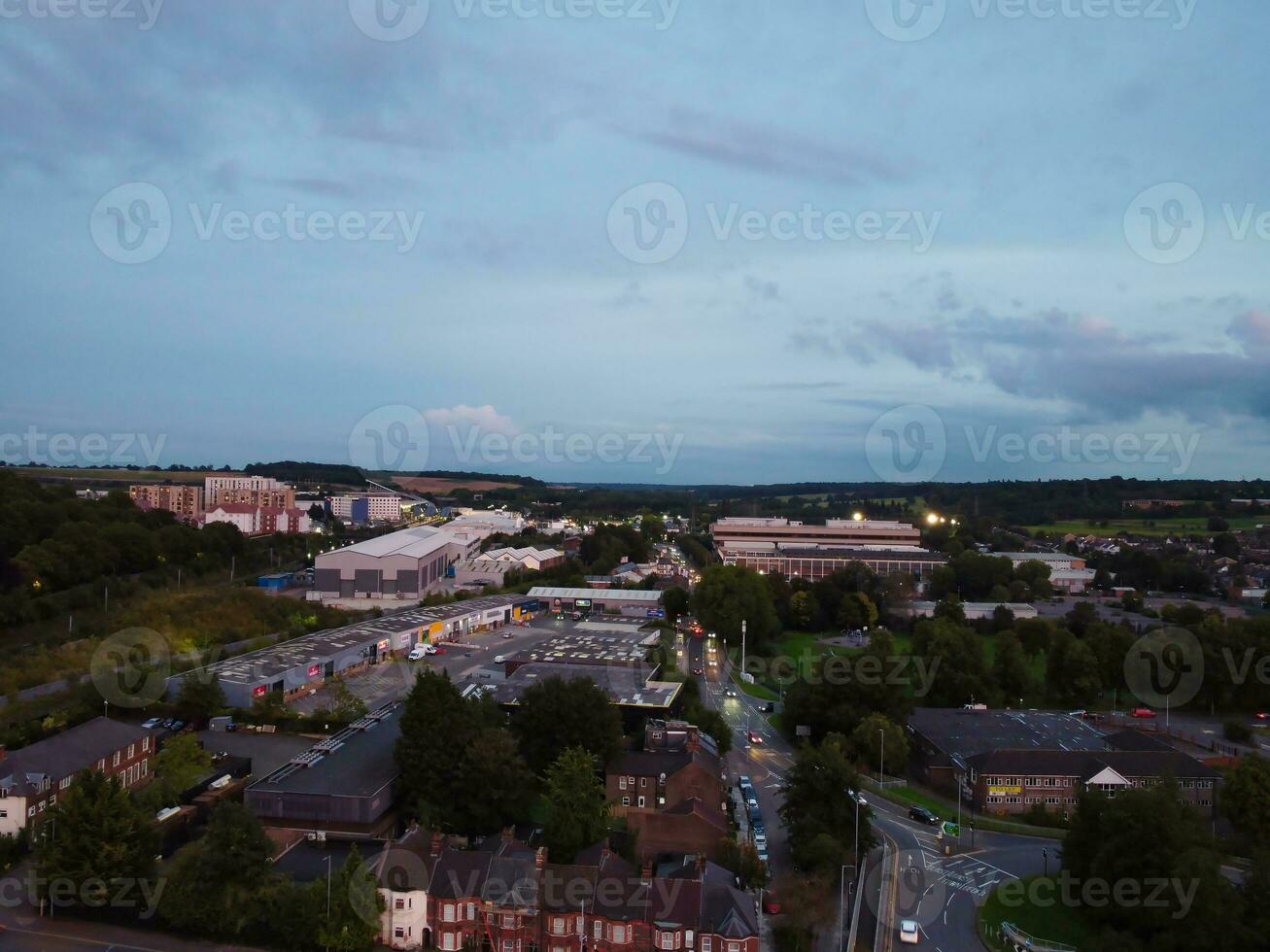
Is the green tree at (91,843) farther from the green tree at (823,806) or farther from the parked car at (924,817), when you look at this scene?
the parked car at (924,817)

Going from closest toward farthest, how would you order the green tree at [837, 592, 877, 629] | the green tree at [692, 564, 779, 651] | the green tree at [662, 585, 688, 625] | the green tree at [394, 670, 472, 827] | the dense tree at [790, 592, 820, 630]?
the green tree at [394, 670, 472, 827] → the green tree at [692, 564, 779, 651] → the green tree at [837, 592, 877, 629] → the dense tree at [790, 592, 820, 630] → the green tree at [662, 585, 688, 625]

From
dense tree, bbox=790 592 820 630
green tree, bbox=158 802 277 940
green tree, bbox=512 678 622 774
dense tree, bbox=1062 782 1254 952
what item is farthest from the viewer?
dense tree, bbox=790 592 820 630

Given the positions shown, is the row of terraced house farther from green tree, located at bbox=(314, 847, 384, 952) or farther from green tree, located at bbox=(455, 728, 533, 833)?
green tree, located at bbox=(455, 728, 533, 833)

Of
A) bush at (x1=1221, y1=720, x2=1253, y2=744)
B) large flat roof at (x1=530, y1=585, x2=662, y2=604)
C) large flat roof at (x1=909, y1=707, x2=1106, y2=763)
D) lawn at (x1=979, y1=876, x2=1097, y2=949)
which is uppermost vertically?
large flat roof at (x1=530, y1=585, x2=662, y2=604)

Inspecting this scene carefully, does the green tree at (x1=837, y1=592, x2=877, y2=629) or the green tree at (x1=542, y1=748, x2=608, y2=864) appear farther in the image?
the green tree at (x1=837, y1=592, x2=877, y2=629)

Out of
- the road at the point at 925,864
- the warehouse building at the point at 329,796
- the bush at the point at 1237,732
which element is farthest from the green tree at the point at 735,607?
the warehouse building at the point at 329,796

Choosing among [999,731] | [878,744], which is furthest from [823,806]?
[999,731]

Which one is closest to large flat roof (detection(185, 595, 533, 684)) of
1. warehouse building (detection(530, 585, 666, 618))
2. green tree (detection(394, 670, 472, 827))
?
warehouse building (detection(530, 585, 666, 618))
